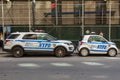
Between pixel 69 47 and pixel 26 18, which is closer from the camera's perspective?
pixel 69 47

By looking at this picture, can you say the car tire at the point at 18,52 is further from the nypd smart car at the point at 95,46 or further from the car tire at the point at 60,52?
the nypd smart car at the point at 95,46

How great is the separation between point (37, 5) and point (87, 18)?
489 cm

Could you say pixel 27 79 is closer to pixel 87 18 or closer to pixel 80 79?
pixel 80 79

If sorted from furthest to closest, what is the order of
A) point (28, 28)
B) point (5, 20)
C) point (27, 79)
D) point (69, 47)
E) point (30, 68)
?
point (5, 20), point (28, 28), point (69, 47), point (30, 68), point (27, 79)

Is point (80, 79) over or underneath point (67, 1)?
underneath

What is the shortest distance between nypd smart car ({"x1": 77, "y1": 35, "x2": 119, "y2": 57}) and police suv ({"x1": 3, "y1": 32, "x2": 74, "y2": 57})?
1.03 m

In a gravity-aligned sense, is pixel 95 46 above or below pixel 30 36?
below

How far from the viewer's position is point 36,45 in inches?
Result: 825

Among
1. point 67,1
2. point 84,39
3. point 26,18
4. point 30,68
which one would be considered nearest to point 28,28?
point 26,18

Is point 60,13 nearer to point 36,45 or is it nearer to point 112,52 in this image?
point 112,52

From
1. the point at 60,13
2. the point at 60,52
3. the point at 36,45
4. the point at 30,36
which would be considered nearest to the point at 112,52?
the point at 60,52

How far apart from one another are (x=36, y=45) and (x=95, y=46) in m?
3.85

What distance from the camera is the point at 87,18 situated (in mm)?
31297

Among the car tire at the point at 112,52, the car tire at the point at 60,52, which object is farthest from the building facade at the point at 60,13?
the car tire at the point at 60,52
